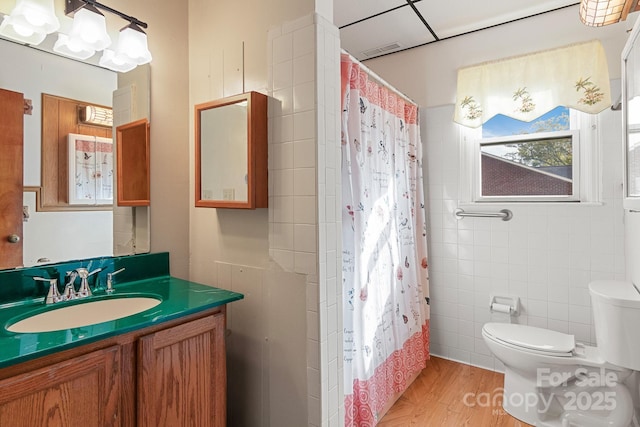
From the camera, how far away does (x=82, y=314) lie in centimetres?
130

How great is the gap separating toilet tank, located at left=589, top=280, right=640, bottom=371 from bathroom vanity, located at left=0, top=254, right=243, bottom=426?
1.66 m

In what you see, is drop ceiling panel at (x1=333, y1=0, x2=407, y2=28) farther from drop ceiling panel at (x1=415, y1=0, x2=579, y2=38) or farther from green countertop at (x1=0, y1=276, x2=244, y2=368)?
green countertop at (x1=0, y1=276, x2=244, y2=368)

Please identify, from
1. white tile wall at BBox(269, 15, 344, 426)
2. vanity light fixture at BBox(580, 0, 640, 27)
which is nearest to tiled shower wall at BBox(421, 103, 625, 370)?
vanity light fixture at BBox(580, 0, 640, 27)

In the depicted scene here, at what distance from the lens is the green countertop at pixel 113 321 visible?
89cm

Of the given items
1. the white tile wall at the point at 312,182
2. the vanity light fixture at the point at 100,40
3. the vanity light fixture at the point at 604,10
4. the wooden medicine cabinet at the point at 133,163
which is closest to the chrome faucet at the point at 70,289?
the wooden medicine cabinet at the point at 133,163

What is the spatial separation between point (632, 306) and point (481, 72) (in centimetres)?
175

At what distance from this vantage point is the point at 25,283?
4.21 ft

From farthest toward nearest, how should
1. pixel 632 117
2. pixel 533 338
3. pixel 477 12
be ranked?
pixel 477 12 < pixel 533 338 < pixel 632 117

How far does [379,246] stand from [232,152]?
102 cm

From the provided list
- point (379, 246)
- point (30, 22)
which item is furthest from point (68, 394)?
point (379, 246)

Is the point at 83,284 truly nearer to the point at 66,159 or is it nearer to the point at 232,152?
the point at 66,159

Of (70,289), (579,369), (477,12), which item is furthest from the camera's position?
(477,12)

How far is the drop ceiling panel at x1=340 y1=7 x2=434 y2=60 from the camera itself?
237cm

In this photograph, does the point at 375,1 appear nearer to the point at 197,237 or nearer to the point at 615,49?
the point at 615,49
